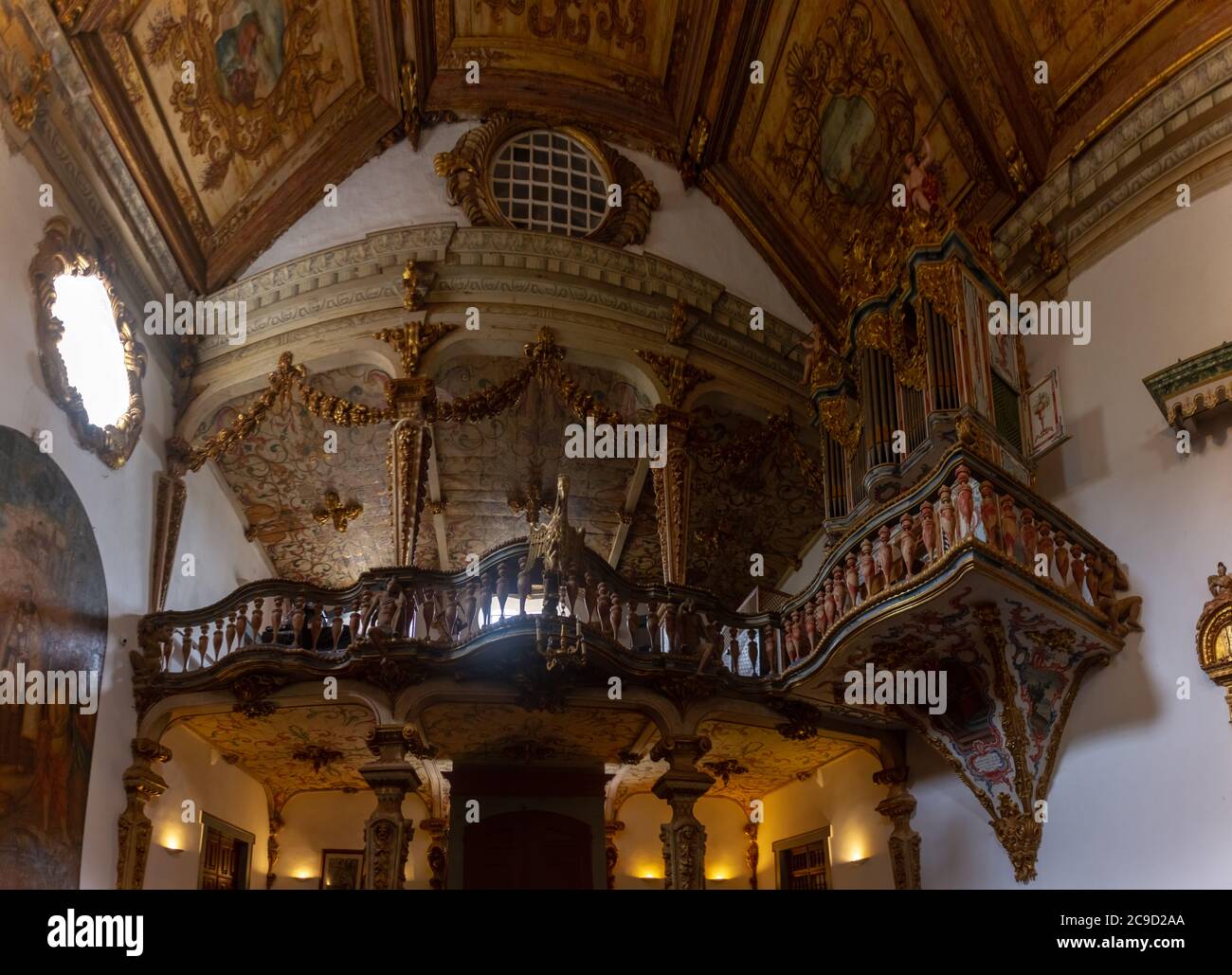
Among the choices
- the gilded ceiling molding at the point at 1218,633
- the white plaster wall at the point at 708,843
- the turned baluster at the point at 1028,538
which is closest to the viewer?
the gilded ceiling molding at the point at 1218,633

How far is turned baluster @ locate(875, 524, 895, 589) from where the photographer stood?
9.96 metres

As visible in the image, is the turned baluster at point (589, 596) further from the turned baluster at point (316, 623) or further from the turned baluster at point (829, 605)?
the turned baluster at point (316, 623)

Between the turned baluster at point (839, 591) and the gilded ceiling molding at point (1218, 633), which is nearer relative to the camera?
the gilded ceiling molding at point (1218, 633)

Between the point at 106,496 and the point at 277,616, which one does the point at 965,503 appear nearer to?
the point at 277,616

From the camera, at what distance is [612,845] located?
15.4 m

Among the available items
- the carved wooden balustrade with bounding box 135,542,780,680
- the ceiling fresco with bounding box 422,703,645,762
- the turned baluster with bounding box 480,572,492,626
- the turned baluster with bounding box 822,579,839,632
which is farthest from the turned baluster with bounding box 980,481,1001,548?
the turned baluster with bounding box 480,572,492,626

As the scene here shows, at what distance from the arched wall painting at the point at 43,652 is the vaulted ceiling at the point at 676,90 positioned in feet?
12.8

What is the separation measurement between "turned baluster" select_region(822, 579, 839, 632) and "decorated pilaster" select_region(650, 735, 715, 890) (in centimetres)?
192

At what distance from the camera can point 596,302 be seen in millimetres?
14531

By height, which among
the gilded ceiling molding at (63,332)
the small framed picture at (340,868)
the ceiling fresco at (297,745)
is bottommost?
the small framed picture at (340,868)

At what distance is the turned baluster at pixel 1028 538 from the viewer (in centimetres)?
947

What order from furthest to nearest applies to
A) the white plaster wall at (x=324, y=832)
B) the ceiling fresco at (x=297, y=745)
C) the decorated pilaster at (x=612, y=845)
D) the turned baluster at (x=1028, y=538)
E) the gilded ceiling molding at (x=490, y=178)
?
the white plaster wall at (x=324, y=832) → the decorated pilaster at (x=612, y=845) → the gilded ceiling molding at (x=490, y=178) → the ceiling fresco at (x=297, y=745) → the turned baluster at (x=1028, y=538)

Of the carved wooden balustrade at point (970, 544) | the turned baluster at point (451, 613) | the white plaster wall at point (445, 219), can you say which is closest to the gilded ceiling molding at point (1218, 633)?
the carved wooden balustrade at point (970, 544)

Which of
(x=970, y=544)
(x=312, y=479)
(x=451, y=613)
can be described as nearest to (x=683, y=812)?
(x=451, y=613)
